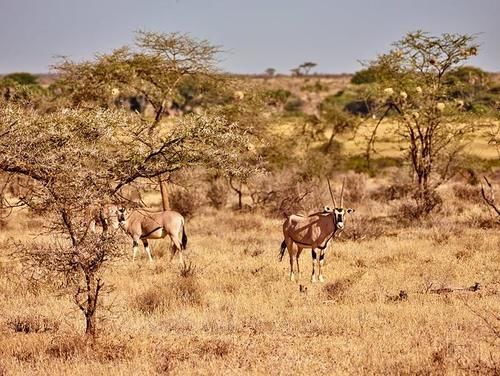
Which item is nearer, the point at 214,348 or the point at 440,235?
the point at 214,348

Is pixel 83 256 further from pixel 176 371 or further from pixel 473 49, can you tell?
pixel 473 49

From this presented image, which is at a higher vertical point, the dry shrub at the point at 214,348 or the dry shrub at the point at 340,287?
the dry shrub at the point at 214,348

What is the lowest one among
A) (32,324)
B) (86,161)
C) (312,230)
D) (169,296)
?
Answer: (169,296)

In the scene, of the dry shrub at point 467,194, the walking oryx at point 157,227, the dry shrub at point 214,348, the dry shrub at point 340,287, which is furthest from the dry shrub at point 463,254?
the dry shrub at point 467,194

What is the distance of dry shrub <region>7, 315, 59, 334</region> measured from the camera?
10.0 meters

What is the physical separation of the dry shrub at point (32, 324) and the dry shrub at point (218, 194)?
1634 cm

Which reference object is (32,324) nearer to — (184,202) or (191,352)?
(191,352)

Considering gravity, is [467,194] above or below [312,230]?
below

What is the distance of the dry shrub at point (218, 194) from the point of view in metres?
26.7

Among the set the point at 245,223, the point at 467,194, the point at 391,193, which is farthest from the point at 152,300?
the point at 467,194

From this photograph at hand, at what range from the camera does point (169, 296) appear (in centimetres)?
1178

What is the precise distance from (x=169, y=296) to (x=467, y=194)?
18.0 metres

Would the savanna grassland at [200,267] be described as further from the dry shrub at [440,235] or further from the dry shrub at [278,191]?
the dry shrub at [278,191]

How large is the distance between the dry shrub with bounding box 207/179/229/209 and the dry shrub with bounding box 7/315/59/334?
53.6ft
